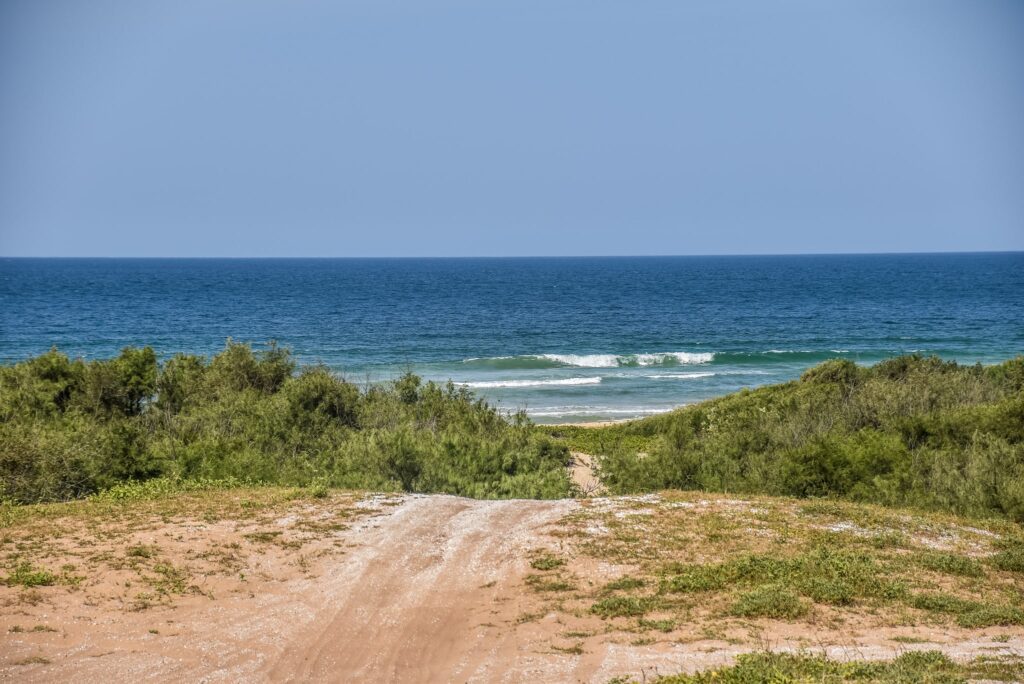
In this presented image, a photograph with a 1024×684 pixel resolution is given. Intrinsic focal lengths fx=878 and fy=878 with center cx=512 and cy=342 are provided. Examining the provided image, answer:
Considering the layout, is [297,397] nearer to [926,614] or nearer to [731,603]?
[731,603]

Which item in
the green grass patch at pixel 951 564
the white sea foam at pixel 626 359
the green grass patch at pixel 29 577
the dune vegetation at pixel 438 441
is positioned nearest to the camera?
the green grass patch at pixel 29 577

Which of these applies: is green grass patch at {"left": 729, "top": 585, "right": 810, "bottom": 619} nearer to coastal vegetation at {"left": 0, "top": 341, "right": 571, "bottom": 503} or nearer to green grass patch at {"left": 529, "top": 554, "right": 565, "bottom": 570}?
green grass patch at {"left": 529, "top": 554, "right": 565, "bottom": 570}

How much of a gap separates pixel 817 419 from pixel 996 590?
1225 centimetres

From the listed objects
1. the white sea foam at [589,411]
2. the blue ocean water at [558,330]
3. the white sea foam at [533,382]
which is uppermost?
the blue ocean water at [558,330]

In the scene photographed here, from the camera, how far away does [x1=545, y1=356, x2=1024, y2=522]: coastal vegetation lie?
1712 centimetres

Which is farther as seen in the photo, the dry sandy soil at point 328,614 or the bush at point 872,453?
the bush at point 872,453

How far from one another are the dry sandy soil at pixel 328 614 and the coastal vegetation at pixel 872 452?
6.40 m

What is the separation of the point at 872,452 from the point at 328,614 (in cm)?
1249

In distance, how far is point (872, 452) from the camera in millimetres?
18609

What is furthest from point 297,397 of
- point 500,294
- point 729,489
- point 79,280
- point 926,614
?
point 79,280

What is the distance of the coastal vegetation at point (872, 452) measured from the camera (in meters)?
17.1

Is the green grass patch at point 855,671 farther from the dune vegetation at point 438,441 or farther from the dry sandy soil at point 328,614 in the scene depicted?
the dune vegetation at point 438,441

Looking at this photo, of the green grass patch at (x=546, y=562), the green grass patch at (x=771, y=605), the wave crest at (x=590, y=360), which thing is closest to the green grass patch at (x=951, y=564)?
the green grass patch at (x=771, y=605)

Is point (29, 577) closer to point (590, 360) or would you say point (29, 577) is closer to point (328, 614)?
point (328, 614)
